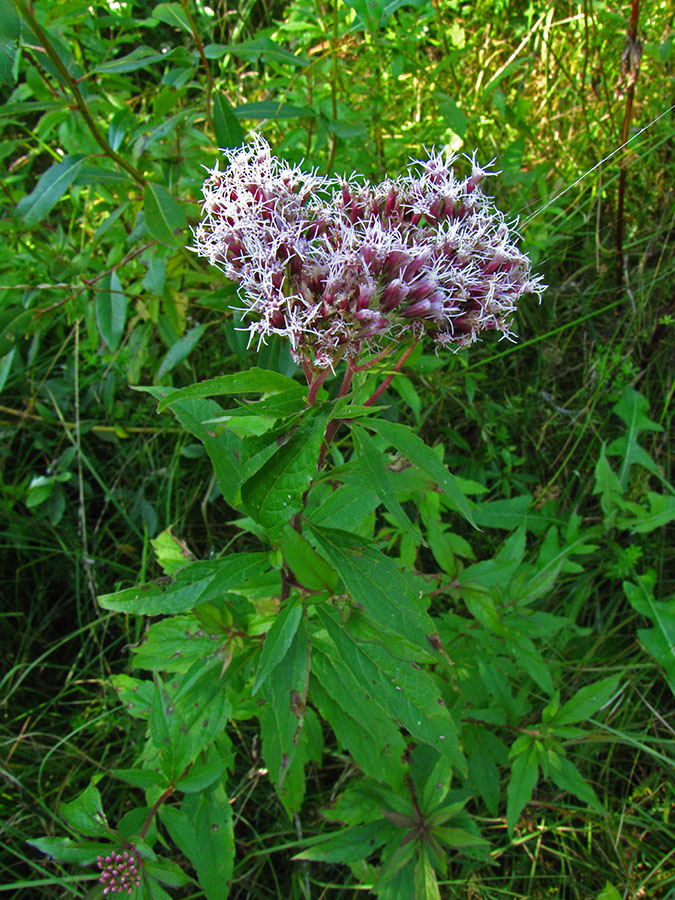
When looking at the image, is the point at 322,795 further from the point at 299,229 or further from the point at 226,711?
the point at 299,229

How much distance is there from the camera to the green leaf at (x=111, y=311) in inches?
98.7

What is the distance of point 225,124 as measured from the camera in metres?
2.24

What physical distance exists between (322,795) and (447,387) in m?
1.87

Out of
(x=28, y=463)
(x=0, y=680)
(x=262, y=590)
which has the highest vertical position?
(x=262, y=590)

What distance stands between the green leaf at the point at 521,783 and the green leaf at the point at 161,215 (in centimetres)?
218

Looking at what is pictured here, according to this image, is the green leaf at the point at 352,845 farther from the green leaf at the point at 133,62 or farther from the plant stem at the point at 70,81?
the green leaf at the point at 133,62

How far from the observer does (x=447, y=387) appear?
10.2ft

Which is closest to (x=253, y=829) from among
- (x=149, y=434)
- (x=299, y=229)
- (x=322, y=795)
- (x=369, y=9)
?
(x=322, y=795)

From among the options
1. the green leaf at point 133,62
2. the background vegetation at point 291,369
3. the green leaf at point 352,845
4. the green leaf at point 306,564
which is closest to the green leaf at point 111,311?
the background vegetation at point 291,369

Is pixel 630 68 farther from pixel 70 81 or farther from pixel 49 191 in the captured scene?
pixel 49 191

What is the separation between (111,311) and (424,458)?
1658 millimetres

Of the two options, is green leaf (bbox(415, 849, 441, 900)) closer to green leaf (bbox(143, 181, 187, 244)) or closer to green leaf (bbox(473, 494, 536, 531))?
green leaf (bbox(473, 494, 536, 531))

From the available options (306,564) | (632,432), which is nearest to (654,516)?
(632,432)

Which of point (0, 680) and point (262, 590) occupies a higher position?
point (262, 590)
